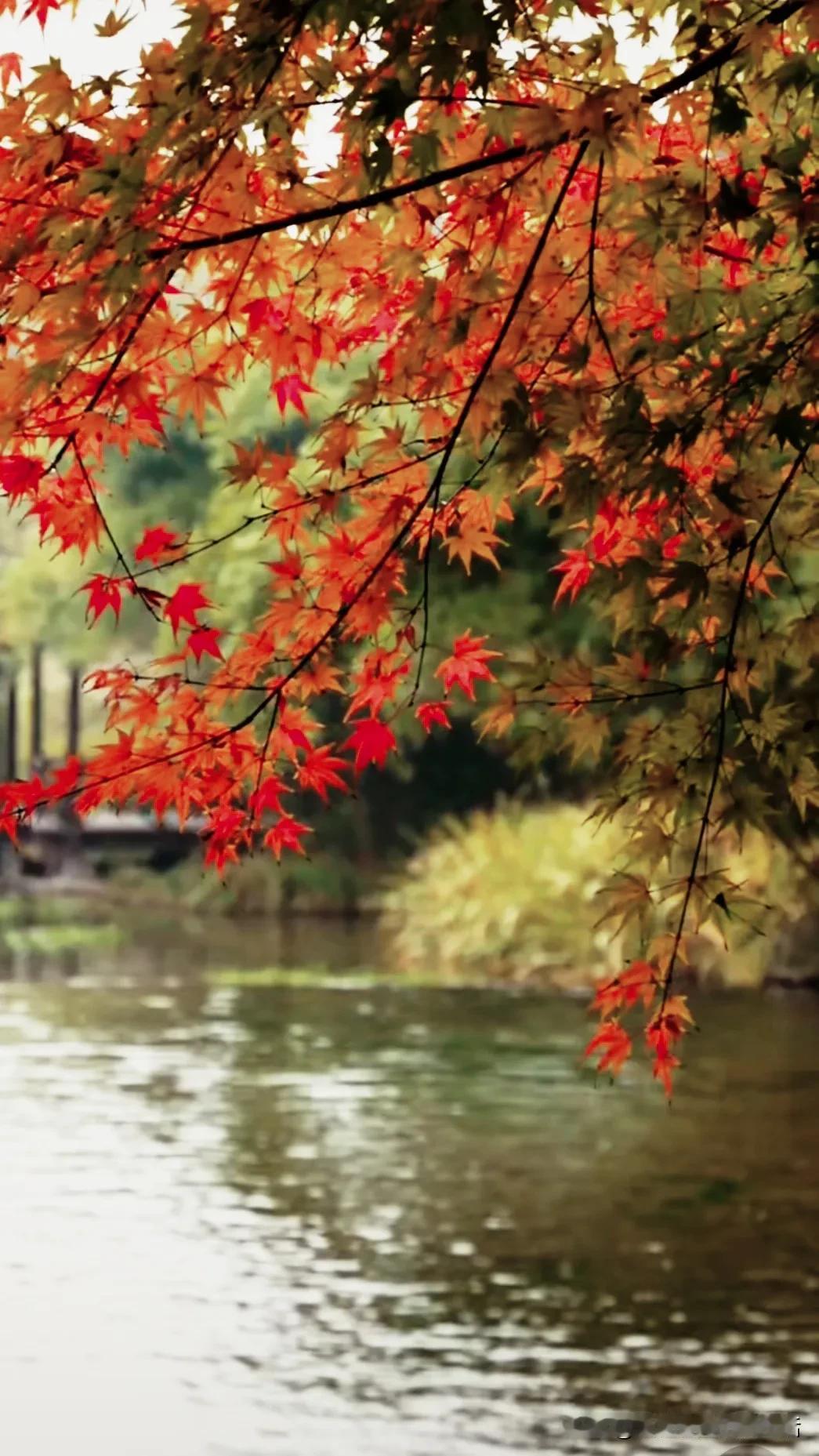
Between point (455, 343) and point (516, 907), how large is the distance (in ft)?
51.3

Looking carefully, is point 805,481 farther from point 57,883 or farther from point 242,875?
point 57,883

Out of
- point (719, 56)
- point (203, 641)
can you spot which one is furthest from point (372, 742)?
point (719, 56)

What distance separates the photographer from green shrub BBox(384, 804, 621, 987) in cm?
2048

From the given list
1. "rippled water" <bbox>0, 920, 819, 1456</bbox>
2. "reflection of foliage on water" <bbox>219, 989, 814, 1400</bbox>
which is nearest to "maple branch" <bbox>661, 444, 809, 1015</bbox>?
"rippled water" <bbox>0, 920, 819, 1456</bbox>

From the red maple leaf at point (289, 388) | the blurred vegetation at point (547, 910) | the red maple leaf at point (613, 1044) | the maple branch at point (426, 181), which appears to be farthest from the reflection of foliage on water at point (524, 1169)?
the maple branch at point (426, 181)

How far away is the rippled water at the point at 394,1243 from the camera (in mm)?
7570

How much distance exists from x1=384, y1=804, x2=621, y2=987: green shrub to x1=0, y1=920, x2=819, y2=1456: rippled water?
376 cm

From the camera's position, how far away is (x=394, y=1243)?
32.7ft

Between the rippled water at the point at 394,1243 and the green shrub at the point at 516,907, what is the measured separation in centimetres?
376

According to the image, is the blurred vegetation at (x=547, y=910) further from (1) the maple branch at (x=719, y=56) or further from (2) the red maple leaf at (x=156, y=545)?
(1) the maple branch at (x=719, y=56)

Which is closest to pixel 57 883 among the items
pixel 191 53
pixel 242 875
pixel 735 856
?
pixel 242 875

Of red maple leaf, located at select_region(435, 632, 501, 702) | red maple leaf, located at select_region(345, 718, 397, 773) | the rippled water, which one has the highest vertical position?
red maple leaf, located at select_region(435, 632, 501, 702)

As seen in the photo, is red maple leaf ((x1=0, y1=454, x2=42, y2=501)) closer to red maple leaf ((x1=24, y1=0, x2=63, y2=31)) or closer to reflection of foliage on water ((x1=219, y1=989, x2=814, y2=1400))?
red maple leaf ((x1=24, y1=0, x2=63, y2=31))

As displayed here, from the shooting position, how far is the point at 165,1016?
17734 millimetres
